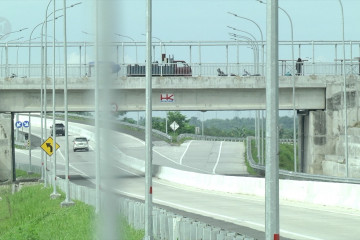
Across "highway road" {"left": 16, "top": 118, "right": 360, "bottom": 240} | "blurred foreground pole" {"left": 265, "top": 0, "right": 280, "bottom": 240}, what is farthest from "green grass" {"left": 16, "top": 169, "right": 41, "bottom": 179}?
"blurred foreground pole" {"left": 265, "top": 0, "right": 280, "bottom": 240}

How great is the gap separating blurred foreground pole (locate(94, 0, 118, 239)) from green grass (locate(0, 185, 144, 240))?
10.2 metres

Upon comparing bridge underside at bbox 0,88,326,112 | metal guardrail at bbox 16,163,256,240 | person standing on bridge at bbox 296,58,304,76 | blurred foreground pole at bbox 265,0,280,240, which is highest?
person standing on bridge at bbox 296,58,304,76

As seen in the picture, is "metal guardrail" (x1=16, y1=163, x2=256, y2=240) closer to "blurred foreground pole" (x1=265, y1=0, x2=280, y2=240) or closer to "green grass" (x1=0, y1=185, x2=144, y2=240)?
"green grass" (x1=0, y1=185, x2=144, y2=240)

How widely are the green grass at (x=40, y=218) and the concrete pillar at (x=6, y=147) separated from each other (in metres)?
4.70

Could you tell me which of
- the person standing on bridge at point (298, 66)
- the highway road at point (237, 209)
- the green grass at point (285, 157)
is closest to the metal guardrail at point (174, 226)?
the highway road at point (237, 209)

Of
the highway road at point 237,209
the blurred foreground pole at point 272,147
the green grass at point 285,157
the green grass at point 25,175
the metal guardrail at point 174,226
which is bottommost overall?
the green grass at point 25,175

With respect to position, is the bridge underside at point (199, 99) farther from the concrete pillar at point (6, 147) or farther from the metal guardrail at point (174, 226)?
the metal guardrail at point (174, 226)

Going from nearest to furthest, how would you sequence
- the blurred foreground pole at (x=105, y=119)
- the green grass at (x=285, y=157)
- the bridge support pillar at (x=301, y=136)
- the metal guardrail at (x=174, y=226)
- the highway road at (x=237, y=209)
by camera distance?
the blurred foreground pole at (x=105, y=119) → the highway road at (x=237, y=209) → the metal guardrail at (x=174, y=226) → the bridge support pillar at (x=301, y=136) → the green grass at (x=285, y=157)

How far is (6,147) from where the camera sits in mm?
70500

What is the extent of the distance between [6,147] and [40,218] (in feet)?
103

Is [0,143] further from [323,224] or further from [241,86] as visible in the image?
[323,224]

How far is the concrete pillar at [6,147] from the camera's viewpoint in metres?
70.4

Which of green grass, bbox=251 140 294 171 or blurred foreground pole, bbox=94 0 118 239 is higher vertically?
blurred foreground pole, bbox=94 0 118 239

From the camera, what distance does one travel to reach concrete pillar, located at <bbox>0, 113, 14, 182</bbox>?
70.4 metres
